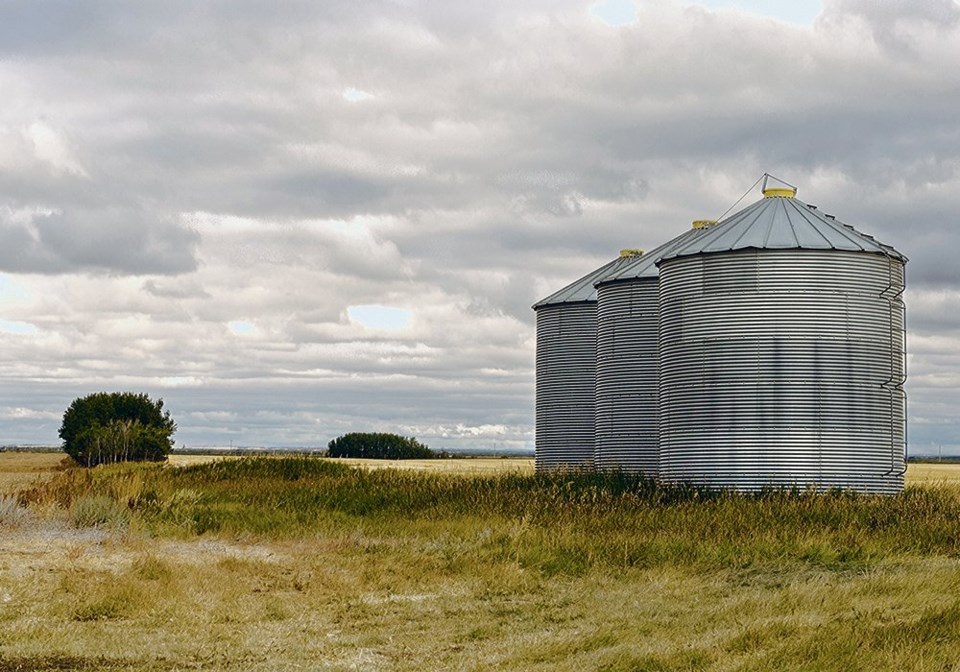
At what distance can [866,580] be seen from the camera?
16.4 metres

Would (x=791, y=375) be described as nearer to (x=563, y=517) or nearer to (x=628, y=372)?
(x=628, y=372)

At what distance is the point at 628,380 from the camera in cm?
3459

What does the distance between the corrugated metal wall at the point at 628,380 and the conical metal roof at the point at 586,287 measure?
412 centimetres

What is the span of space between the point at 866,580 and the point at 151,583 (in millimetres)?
9058

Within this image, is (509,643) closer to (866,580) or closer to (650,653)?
(650,653)

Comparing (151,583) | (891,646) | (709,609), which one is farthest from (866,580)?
(151,583)

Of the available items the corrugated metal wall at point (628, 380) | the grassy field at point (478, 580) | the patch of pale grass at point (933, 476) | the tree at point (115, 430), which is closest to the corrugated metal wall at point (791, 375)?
the grassy field at point (478, 580)

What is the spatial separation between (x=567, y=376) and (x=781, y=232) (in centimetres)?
1119

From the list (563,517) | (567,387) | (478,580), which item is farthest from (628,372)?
(478,580)

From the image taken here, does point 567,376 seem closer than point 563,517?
No

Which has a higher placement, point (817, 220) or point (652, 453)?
point (817, 220)

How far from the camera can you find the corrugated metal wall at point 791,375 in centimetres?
2864

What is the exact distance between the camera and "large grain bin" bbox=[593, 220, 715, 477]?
1345 inches

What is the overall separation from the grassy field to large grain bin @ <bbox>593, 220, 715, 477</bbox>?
15.2 feet
